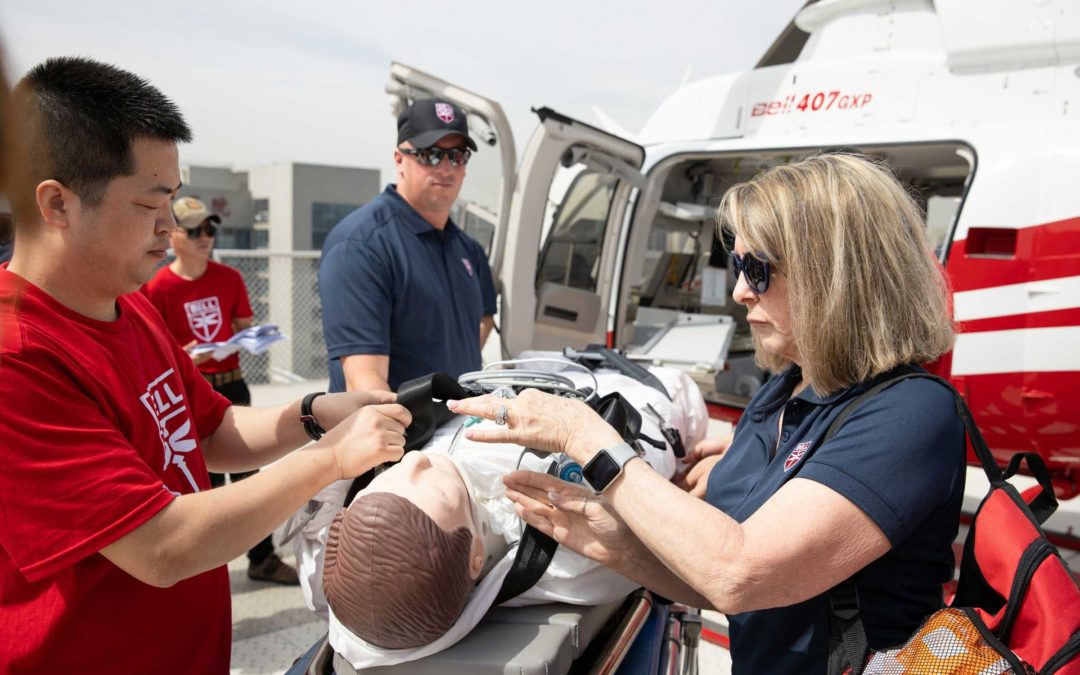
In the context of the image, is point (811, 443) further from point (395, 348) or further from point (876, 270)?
point (395, 348)

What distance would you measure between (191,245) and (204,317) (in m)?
0.39

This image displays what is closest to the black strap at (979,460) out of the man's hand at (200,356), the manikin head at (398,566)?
the manikin head at (398,566)

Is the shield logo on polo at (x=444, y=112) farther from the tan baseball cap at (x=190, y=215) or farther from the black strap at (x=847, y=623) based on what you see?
the black strap at (x=847, y=623)

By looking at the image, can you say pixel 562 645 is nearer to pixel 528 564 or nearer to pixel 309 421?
pixel 528 564

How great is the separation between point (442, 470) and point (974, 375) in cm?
312

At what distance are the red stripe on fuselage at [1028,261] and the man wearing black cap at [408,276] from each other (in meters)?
2.42

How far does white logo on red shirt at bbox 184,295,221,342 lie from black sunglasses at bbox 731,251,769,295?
326 centimetres

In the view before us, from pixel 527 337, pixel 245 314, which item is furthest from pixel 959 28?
pixel 245 314

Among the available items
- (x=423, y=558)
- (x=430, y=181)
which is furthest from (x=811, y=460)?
(x=430, y=181)

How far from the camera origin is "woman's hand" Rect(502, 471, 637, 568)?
1.41m

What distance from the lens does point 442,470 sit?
59.2 inches

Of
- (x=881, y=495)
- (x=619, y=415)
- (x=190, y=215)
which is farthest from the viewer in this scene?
(x=190, y=215)

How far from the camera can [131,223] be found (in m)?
1.18

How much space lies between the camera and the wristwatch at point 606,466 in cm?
128
